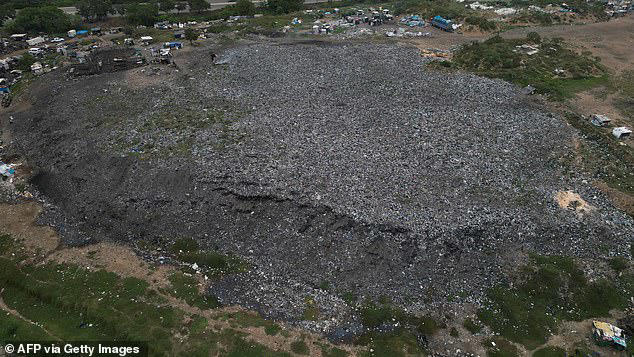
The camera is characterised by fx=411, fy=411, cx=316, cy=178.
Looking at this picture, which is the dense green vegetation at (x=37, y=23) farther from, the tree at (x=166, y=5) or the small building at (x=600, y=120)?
the small building at (x=600, y=120)

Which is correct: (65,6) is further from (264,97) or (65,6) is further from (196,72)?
(264,97)

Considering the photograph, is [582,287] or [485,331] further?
[582,287]

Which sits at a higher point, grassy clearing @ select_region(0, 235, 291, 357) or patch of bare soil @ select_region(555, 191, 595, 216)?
patch of bare soil @ select_region(555, 191, 595, 216)

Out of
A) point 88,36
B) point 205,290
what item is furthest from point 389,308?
point 88,36

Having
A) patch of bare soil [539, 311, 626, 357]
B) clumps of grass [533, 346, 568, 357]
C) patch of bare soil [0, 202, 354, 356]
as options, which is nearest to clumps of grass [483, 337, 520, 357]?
clumps of grass [533, 346, 568, 357]

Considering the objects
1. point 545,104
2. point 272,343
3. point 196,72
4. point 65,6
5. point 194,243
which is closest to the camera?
point 272,343

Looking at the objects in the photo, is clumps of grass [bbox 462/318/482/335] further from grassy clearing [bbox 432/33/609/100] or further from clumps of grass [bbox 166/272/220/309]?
grassy clearing [bbox 432/33/609/100]

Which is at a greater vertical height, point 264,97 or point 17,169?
point 264,97
